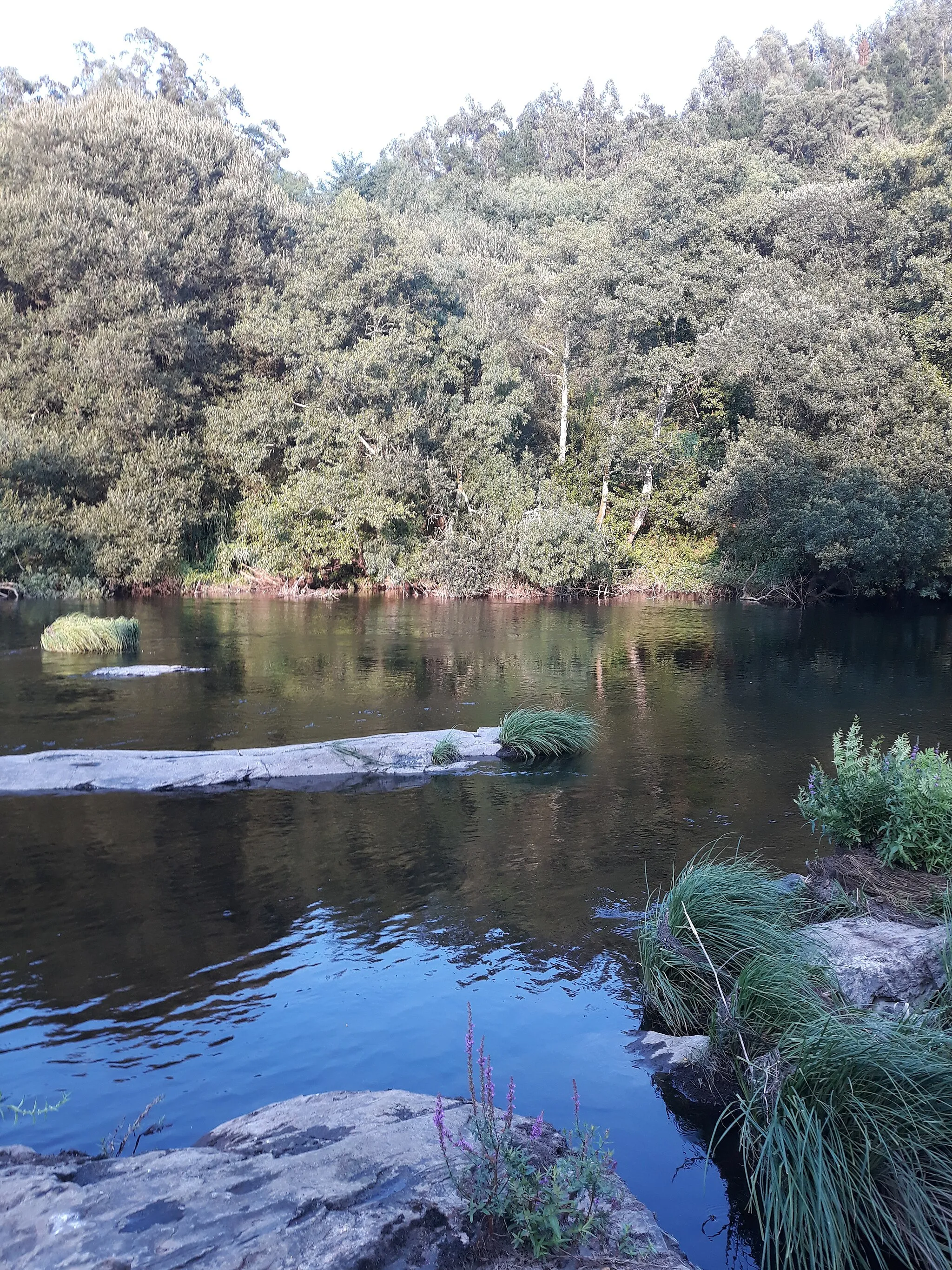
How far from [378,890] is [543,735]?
5407mm

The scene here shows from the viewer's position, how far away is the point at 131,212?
36.5m

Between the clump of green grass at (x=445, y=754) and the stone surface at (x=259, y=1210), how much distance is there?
874 cm

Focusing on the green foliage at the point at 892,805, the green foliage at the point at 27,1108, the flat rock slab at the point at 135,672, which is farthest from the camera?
the flat rock slab at the point at 135,672

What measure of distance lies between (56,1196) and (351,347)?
3637 cm

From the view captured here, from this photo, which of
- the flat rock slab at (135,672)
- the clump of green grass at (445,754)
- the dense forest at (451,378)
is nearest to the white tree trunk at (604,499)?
the dense forest at (451,378)

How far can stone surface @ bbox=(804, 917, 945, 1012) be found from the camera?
20.3 ft

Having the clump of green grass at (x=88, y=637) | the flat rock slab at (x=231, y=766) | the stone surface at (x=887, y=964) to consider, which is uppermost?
the clump of green grass at (x=88, y=637)

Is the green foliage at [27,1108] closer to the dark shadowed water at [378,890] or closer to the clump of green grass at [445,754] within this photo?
the dark shadowed water at [378,890]

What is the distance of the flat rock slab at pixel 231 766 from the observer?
1217 cm

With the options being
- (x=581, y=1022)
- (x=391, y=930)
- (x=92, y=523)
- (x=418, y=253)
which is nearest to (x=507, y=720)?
(x=391, y=930)

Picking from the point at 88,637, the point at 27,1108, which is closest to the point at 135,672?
the point at 88,637

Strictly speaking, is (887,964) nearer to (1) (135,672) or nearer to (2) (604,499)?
(1) (135,672)

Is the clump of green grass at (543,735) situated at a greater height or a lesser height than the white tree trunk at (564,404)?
lesser

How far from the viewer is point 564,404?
4159cm
